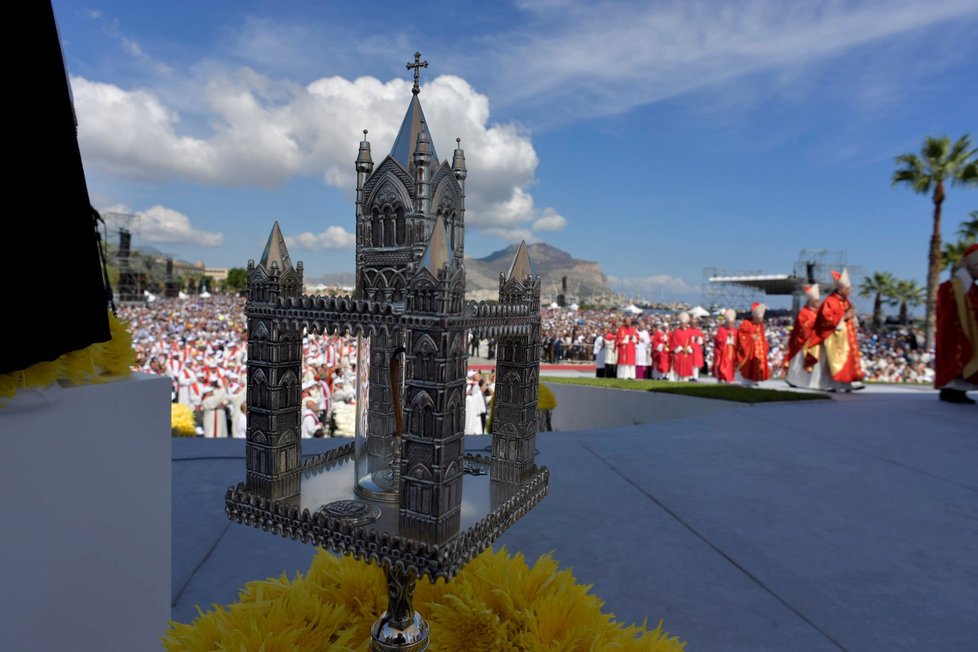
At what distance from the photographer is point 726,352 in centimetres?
1581

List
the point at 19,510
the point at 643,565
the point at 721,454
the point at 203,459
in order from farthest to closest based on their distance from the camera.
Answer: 1. the point at 721,454
2. the point at 203,459
3. the point at 643,565
4. the point at 19,510

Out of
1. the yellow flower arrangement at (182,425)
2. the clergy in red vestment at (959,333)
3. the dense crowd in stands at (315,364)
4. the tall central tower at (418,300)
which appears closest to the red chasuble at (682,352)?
the dense crowd in stands at (315,364)

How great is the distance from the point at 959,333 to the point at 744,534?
862 cm

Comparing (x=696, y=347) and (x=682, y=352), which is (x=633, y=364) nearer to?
(x=682, y=352)

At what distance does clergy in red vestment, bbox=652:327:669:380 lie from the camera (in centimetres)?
1808

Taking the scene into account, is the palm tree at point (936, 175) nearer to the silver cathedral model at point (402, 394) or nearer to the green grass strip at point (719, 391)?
the green grass strip at point (719, 391)

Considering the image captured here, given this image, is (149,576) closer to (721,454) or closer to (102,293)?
(102,293)

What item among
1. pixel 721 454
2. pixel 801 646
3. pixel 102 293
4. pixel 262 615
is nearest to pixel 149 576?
pixel 262 615

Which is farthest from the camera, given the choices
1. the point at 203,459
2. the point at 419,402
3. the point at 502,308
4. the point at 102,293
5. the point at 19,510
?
the point at 203,459

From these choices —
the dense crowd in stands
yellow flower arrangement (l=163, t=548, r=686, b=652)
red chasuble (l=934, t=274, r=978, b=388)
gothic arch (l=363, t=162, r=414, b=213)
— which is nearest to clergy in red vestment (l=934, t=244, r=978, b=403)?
red chasuble (l=934, t=274, r=978, b=388)

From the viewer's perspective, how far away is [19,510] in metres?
2.10

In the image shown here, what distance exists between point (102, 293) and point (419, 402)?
5.64 feet

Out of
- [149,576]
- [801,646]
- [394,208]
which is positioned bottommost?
[801,646]

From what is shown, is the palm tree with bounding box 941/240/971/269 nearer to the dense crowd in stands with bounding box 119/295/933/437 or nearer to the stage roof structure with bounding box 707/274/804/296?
the dense crowd in stands with bounding box 119/295/933/437
